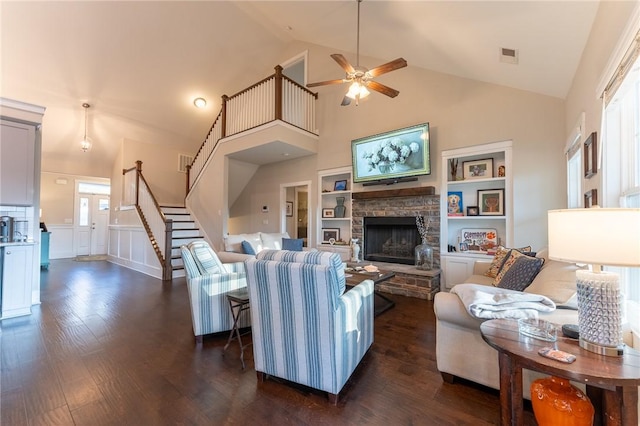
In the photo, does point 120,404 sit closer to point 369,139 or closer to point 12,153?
point 12,153

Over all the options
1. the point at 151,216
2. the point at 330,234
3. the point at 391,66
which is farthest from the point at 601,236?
the point at 151,216

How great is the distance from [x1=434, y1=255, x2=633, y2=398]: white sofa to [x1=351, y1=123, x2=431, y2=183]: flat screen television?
2724 mm

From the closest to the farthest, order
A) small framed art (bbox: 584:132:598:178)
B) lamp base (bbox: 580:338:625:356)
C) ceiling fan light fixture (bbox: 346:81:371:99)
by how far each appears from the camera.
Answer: lamp base (bbox: 580:338:625:356), small framed art (bbox: 584:132:598:178), ceiling fan light fixture (bbox: 346:81:371:99)

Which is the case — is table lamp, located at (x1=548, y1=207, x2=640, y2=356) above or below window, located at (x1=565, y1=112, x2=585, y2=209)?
below

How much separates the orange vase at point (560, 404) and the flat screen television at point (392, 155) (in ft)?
11.1

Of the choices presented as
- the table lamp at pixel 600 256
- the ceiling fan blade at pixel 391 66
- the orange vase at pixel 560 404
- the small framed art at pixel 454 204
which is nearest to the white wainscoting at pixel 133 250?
the ceiling fan blade at pixel 391 66

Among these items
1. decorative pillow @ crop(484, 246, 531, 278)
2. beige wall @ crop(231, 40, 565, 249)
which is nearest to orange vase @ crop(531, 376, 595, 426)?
decorative pillow @ crop(484, 246, 531, 278)

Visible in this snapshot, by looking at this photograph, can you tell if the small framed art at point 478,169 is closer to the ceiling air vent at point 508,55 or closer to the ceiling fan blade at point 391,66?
the ceiling air vent at point 508,55

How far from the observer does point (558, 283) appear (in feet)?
5.97

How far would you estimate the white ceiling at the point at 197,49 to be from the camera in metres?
2.70

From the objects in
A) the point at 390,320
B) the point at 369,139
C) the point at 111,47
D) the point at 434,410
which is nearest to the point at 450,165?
the point at 369,139

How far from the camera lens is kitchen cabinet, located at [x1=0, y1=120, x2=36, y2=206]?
320 centimetres

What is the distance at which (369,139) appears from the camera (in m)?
4.93

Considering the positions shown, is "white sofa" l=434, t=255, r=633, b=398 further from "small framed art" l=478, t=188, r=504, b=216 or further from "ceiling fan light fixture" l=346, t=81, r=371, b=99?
"ceiling fan light fixture" l=346, t=81, r=371, b=99
